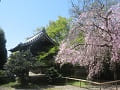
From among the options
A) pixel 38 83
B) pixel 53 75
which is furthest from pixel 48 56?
pixel 38 83

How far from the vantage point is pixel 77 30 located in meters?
16.2

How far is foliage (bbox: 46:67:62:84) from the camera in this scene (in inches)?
834

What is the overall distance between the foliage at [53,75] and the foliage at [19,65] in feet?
6.97

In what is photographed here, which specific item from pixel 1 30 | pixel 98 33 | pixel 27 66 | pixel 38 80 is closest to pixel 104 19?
pixel 98 33

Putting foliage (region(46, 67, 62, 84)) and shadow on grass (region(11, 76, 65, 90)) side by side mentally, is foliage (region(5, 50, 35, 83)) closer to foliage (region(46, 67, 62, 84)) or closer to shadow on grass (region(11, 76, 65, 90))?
shadow on grass (region(11, 76, 65, 90))

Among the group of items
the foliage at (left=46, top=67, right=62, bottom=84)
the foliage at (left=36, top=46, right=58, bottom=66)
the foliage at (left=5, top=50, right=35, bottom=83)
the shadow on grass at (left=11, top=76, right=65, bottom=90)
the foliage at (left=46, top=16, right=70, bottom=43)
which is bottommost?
the shadow on grass at (left=11, top=76, right=65, bottom=90)

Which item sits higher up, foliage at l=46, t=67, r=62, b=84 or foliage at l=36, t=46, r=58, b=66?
foliage at l=36, t=46, r=58, b=66

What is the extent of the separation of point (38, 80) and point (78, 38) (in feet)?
23.7

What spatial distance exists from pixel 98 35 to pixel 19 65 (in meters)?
7.59

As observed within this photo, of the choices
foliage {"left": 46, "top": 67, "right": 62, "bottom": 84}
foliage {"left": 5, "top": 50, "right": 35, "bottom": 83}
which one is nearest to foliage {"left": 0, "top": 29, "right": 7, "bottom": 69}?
foliage {"left": 5, "top": 50, "right": 35, "bottom": 83}

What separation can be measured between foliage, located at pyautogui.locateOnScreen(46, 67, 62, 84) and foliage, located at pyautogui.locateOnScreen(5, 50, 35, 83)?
2.12 metres

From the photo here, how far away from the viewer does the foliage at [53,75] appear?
21188 millimetres

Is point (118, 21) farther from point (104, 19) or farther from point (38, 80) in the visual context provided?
point (38, 80)

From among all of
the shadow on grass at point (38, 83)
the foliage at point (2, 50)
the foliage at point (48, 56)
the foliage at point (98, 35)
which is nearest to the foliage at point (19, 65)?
the shadow on grass at point (38, 83)
